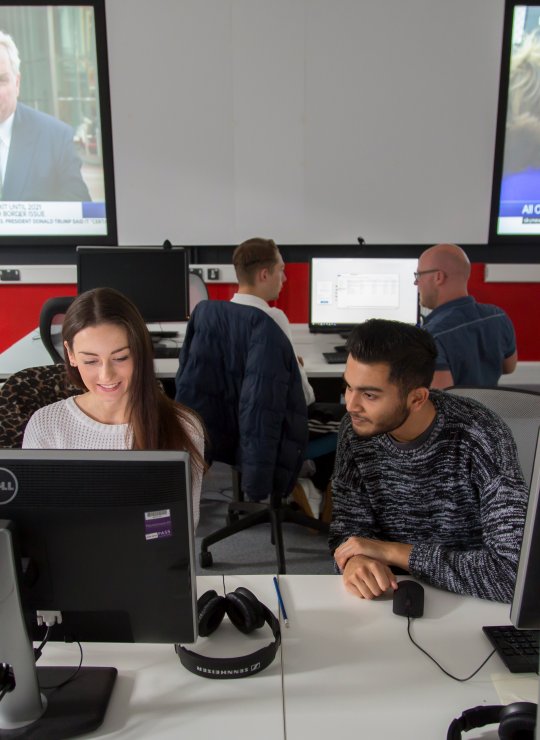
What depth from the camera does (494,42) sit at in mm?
4070

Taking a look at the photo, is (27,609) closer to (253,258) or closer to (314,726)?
(314,726)

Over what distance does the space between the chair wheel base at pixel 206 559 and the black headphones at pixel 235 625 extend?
4.64 feet

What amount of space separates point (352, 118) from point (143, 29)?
55.4 inches

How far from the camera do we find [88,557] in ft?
3.12

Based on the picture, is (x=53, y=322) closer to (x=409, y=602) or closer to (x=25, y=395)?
(x=25, y=395)

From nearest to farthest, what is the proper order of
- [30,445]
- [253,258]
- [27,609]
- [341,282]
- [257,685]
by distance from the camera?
[27,609], [257,685], [30,445], [253,258], [341,282]

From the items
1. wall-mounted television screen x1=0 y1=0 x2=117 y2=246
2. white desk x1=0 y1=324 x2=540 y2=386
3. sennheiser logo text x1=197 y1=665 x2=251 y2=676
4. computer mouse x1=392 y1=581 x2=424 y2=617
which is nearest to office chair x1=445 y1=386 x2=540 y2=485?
computer mouse x1=392 y1=581 x2=424 y2=617

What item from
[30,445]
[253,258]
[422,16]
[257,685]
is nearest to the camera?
[257,685]

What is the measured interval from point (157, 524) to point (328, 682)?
0.40m

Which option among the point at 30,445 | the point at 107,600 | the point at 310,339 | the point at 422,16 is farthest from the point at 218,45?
the point at 107,600

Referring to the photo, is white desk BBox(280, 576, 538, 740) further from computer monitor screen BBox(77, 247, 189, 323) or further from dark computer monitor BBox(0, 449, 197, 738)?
computer monitor screen BBox(77, 247, 189, 323)

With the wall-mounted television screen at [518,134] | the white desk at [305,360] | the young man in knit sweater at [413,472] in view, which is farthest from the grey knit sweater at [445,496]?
the wall-mounted television screen at [518,134]

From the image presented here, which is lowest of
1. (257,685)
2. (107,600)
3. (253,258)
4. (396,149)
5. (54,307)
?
(257,685)

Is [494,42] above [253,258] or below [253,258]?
above
